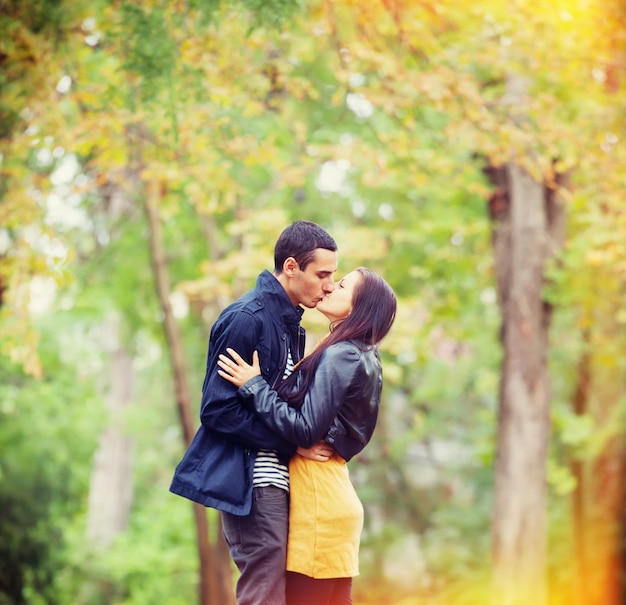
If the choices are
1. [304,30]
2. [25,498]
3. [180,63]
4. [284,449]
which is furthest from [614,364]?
[284,449]

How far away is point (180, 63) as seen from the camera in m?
6.44

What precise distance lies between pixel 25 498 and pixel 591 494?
874 centimetres

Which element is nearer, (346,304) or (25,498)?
(346,304)

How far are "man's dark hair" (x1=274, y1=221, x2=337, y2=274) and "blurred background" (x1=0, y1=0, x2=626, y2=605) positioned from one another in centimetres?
256

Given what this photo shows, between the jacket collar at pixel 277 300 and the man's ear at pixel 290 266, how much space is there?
0.20ft

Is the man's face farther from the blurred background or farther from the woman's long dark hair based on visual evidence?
the blurred background

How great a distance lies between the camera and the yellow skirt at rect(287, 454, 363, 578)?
10.8 feet

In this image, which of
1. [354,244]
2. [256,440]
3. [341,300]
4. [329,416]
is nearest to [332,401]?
[329,416]

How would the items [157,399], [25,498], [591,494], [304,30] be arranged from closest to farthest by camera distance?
[304,30] < [25,498] < [591,494] < [157,399]

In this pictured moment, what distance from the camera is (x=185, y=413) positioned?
34.0 ft

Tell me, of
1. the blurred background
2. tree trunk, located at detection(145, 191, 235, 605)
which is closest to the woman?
the blurred background

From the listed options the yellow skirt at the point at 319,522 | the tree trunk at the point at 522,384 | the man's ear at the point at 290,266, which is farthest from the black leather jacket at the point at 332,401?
the tree trunk at the point at 522,384

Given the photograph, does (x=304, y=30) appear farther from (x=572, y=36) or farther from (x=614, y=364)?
(x=614, y=364)

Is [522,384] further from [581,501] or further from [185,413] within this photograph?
[581,501]
